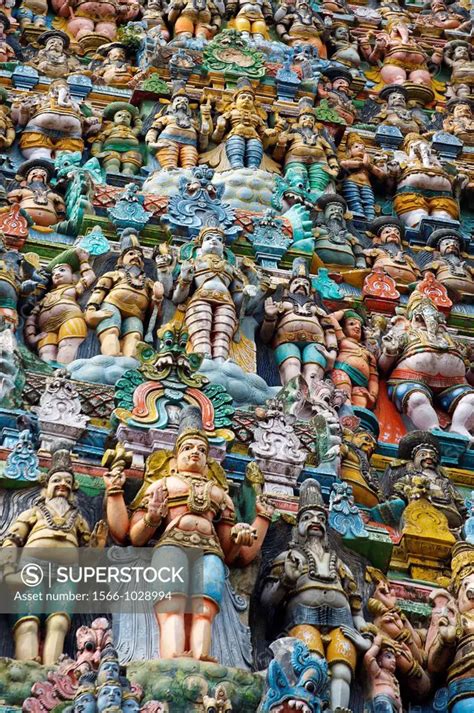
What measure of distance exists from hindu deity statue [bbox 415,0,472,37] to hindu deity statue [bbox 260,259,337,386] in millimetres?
10389

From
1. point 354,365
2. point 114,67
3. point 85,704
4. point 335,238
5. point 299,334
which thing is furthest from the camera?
point 114,67

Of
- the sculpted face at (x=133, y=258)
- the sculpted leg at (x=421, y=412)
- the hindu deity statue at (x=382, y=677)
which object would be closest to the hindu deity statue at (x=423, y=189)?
the sculpted leg at (x=421, y=412)

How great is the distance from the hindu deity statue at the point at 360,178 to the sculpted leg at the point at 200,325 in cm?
523

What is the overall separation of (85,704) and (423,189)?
491 inches

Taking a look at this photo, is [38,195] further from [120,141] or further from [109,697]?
[109,697]

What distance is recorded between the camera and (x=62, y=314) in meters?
17.7

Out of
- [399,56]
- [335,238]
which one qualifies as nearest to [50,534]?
[335,238]

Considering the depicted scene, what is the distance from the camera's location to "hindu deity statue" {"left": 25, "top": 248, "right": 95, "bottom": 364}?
17.4 m

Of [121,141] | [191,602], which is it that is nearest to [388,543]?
[191,602]

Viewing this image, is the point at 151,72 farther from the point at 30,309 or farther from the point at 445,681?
the point at 445,681

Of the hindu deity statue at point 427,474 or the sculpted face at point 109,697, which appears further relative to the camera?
the hindu deity statue at point 427,474

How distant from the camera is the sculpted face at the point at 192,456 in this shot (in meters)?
14.3

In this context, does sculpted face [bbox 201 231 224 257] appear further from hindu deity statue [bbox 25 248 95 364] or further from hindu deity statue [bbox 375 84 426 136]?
hindu deity statue [bbox 375 84 426 136]

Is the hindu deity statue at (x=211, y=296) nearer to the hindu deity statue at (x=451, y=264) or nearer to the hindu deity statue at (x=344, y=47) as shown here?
the hindu deity statue at (x=451, y=264)
